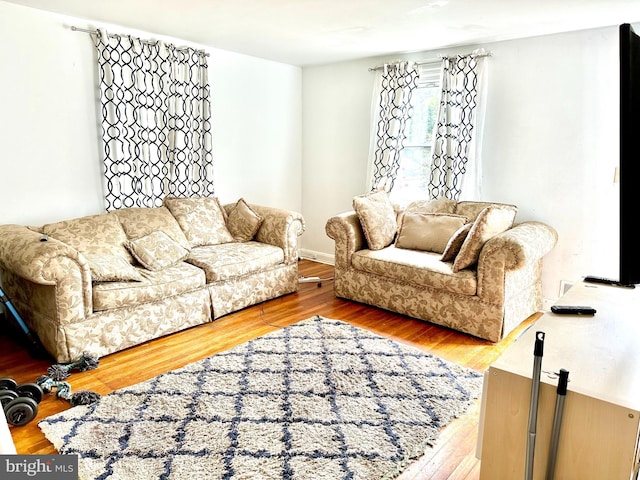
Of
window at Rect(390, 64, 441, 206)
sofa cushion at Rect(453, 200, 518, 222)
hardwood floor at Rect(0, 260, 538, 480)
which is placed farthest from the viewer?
window at Rect(390, 64, 441, 206)

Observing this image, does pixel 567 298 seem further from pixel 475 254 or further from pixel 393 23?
pixel 393 23

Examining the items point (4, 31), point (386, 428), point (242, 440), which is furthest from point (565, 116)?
point (4, 31)

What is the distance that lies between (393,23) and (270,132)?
2164 millimetres

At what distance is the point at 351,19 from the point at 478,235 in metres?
1.86

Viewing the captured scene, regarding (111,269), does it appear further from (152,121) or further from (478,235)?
(478,235)

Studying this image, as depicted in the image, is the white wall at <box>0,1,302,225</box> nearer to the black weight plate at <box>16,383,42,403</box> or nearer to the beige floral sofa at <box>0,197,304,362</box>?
the beige floral sofa at <box>0,197,304,362</box>

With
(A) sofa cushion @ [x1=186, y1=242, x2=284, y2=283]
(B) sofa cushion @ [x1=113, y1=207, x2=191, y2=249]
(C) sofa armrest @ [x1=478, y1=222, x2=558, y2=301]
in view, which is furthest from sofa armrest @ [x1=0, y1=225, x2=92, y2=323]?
(C) sofa armrest @ [x1=478, y1=222, x2=558, y2=301]

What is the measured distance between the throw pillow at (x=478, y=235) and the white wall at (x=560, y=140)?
703 millimetres

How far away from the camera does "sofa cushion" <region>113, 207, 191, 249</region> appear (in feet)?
11.9

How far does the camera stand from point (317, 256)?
561 cm

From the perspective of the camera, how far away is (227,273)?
3.60 metres

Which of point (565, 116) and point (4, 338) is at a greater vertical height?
point (565, 116)

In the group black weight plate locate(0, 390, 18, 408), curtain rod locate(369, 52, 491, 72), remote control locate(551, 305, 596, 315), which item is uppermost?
curtain rod locate(369, 52, 491, 72)

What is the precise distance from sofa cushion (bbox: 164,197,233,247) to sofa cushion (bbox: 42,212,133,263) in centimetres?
57
